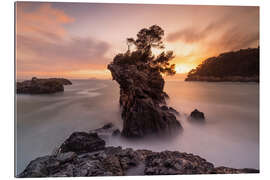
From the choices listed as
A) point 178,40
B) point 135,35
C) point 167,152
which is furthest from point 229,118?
point 135,35

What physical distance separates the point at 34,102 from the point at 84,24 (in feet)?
5.10

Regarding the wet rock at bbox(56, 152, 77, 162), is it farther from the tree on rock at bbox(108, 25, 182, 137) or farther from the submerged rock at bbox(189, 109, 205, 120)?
the submerged rock at bbox(189, 109, 205, 120)

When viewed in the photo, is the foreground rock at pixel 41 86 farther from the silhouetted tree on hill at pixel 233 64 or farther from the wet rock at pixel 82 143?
the silhouetted tree on hill at pixel 233 64

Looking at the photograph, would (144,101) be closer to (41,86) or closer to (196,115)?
(196,115)

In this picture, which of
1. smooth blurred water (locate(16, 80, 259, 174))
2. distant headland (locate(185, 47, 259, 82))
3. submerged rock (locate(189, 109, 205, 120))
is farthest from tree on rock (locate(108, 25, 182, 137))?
distant headland (locate(185, 47, 259, 82))

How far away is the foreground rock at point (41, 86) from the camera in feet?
5.95

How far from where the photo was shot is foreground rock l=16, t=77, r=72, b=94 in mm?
1813

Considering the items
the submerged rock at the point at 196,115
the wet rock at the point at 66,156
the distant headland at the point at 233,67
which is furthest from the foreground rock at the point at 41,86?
the distant headland at the point at 233,67

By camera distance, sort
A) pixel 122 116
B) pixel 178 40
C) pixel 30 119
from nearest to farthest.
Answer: pixel 30 119 → pixel 178 40 → pixel 122 116

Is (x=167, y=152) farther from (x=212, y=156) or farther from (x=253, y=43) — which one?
(x=253, y=43)

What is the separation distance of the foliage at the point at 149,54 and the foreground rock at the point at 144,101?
0.25ft

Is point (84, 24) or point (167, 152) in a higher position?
point (84, 24)

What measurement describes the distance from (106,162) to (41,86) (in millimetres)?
1672

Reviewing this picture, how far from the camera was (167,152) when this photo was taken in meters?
1.91
